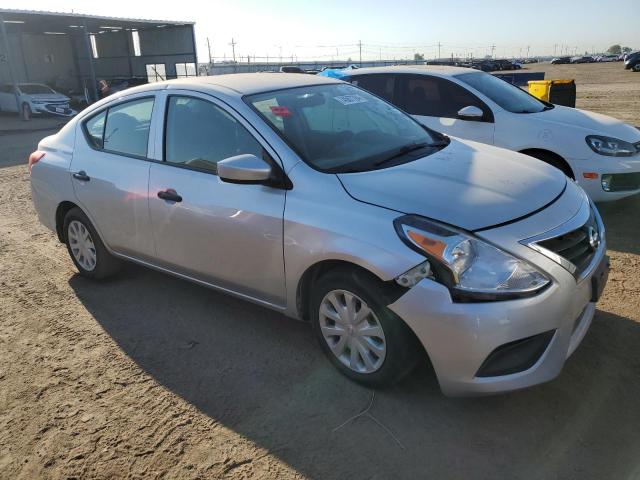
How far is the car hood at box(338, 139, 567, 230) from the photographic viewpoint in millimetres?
2646

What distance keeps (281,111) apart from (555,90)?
868 cm

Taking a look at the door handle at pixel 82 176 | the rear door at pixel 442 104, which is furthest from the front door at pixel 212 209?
the rear door at pixel 442 104

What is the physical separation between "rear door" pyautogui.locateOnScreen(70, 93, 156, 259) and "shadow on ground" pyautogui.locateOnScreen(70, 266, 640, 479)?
0.76 metres

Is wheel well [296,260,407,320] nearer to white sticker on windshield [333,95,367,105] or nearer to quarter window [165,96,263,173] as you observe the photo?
quarter window [165,96,263,173]

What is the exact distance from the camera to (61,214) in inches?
185

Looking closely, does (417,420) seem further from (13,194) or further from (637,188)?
(13,194)

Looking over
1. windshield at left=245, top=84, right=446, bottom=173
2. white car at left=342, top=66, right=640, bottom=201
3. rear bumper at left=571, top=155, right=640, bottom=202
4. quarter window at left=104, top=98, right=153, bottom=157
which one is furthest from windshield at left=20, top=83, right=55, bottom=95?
rear bumper at left=571, top=155, right=640, bottom=202

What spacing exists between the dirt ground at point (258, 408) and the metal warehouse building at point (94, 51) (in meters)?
26.3

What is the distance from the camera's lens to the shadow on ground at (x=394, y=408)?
2400 millimetres

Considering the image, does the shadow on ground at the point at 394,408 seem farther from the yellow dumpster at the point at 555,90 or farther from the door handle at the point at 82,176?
the yellow dumpster at the point at 555,90

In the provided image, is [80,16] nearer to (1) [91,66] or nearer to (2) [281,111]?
(1) [91,66]

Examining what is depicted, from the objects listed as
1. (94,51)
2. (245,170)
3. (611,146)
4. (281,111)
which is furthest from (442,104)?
(94,51)

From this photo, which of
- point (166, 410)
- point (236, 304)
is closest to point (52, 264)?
point (236, 304)

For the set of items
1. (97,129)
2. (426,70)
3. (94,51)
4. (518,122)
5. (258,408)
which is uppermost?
(94,51)
